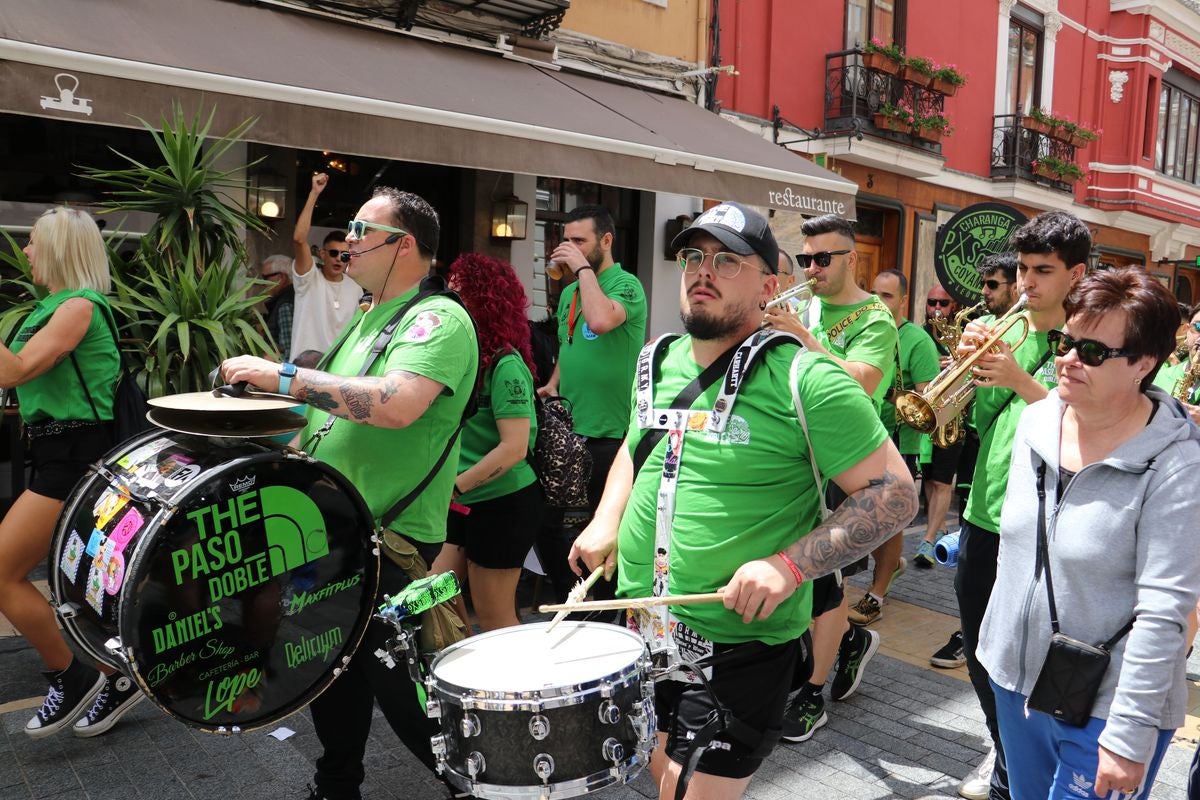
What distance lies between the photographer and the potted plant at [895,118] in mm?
12789

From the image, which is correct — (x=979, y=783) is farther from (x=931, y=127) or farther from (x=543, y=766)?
(x=931, y=127)

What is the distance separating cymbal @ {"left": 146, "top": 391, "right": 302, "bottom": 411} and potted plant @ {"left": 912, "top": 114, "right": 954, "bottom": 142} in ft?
41.2

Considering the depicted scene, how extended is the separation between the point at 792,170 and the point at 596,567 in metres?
6.98

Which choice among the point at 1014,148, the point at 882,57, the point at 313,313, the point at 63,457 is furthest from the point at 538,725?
the point at 1014,148

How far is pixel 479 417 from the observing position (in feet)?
12.8

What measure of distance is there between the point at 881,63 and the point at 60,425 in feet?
38.1

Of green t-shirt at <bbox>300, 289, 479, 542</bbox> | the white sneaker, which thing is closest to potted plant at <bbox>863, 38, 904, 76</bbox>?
the white sneaker

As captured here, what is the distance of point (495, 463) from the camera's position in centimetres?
374

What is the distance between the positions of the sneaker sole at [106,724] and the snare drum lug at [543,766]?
7.81 feet

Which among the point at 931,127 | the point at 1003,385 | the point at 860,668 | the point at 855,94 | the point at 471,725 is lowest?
the point at 860,668

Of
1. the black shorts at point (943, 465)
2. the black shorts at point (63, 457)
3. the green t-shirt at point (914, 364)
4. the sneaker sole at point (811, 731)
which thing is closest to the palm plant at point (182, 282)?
the black shorts at point (63, 457)

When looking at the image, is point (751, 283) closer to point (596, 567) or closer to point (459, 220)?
point (596, 567)

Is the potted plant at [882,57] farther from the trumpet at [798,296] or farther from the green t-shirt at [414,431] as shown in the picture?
the green t-shirt at [414,431]

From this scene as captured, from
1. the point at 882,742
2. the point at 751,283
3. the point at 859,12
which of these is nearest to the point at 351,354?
the point at 751,283
